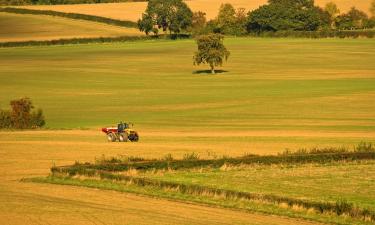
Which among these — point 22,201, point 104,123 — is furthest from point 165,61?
point 22,201

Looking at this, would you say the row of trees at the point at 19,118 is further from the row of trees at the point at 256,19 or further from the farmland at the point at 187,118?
the row of trees at the point at 256,19

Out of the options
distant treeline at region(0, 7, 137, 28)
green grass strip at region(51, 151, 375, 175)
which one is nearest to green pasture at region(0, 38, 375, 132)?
green grass strip at region(51, 151, 375, 175)

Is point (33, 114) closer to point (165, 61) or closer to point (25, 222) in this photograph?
point (25, 222)

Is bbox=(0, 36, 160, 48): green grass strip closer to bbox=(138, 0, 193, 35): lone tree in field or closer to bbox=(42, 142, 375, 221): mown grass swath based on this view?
bbox=(138, 0, 193, 35): lone tree in field

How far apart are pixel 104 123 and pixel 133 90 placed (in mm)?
24263

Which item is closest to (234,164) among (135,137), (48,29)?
(135,137)

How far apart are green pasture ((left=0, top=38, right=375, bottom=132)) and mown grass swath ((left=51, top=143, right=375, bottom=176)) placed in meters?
13.6

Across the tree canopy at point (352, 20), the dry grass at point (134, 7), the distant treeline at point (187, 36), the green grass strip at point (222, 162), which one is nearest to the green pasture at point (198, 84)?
the distant treeline at point (187, 36)

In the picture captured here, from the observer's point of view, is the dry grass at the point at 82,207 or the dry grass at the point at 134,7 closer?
the dry grass at the point at 82,207

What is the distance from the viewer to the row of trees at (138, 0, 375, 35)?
147125mm

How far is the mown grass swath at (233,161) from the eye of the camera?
43.7m

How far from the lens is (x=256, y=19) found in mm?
152625

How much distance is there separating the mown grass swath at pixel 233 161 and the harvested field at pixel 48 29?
9697 centimetres

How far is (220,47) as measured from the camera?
110312 mm
